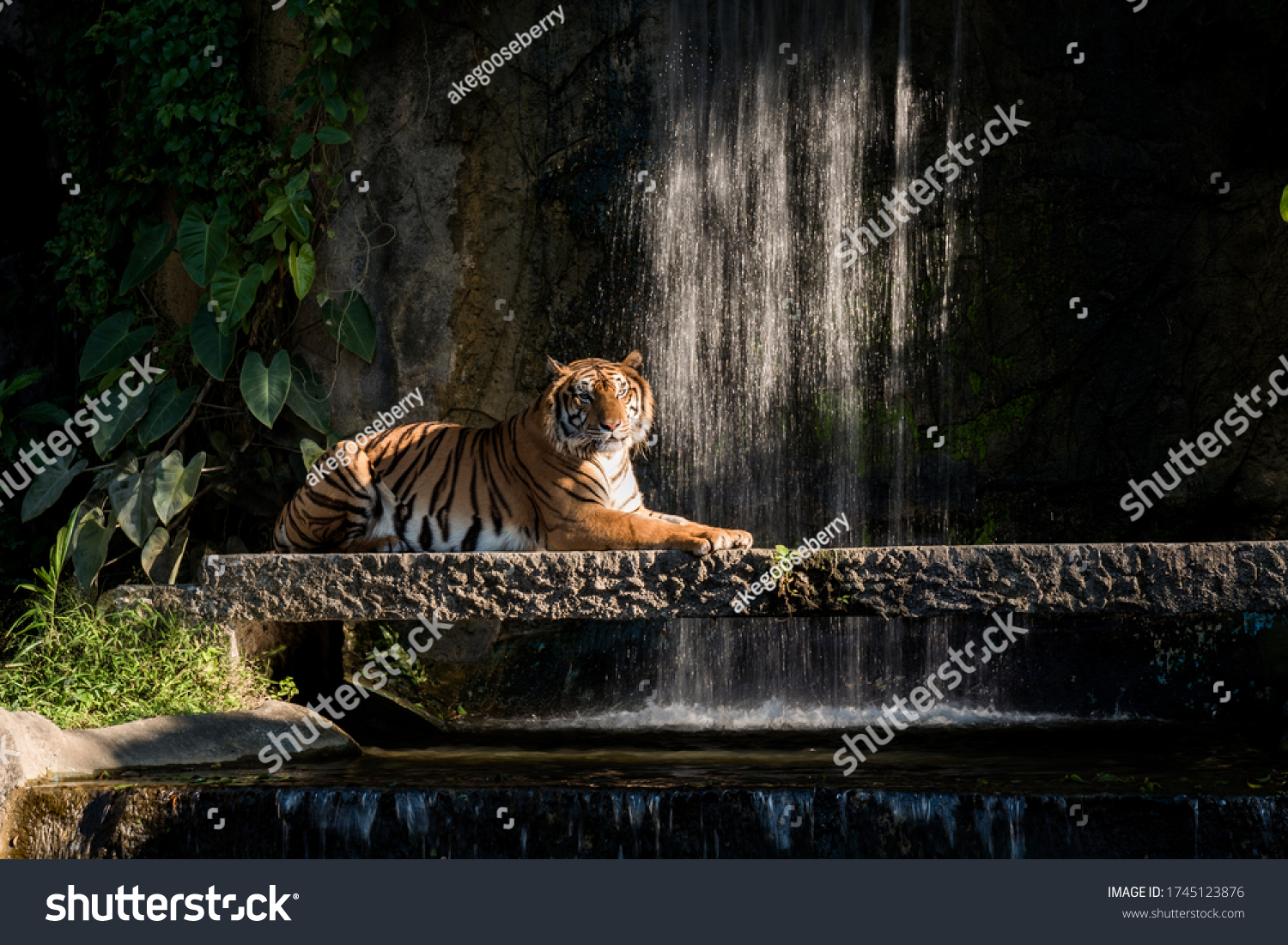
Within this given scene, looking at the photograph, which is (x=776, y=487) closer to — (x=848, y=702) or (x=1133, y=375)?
(x=848, y=702)

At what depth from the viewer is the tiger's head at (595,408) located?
481 cm

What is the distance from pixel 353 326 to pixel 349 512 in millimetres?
1551

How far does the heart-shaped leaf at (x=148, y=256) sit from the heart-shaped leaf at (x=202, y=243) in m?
0.19

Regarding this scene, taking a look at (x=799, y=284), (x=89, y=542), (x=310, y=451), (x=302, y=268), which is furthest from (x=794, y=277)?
(x=89, y=542)

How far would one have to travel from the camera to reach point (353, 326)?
643 centimetres

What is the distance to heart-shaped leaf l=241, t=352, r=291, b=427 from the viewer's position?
5.98 meters

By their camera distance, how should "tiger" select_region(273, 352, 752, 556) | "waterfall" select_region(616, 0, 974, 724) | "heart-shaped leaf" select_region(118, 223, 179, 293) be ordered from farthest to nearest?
"waterfall" select_region(616, 0, 974, 724) → "heart-shaped leaf" select_region(118, 223, 179, 293) → "tiger" select_region(273, 352, 752, 556)

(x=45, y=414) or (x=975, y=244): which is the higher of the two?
(x=975, y=244)

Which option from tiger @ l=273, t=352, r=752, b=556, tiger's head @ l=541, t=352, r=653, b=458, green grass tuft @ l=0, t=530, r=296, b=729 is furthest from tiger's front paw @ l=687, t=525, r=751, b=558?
green grass tuft @ l=0, t=530, r=296, b=729

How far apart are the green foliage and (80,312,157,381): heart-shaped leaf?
4.96 ft

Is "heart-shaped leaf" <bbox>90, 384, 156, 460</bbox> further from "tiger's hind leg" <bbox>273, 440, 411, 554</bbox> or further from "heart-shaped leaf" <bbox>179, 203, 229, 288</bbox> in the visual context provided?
"tiger's hind leg" <bbox>273, 440, 411, 554</bbox>

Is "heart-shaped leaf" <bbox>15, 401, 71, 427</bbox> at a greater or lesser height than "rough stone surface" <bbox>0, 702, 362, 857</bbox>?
greater

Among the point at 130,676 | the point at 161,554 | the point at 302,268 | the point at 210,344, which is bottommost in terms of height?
the point at 130,676

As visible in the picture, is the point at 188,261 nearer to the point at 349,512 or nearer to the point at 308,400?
the point at 308,400
